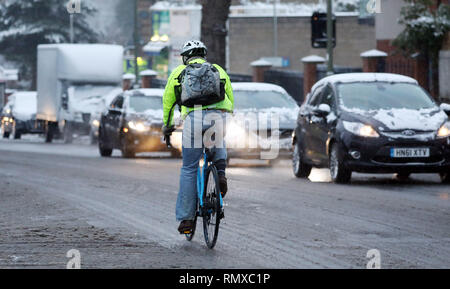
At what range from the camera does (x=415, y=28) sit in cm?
3372

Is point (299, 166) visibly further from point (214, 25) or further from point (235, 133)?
point (214, 25)

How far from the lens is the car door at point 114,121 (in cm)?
2809

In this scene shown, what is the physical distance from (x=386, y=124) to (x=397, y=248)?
747cm

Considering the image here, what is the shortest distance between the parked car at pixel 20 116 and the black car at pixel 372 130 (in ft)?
102

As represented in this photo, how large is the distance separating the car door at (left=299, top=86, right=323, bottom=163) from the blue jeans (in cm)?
856

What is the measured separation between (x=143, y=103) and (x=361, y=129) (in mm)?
11374

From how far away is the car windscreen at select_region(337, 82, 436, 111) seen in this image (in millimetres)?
18453

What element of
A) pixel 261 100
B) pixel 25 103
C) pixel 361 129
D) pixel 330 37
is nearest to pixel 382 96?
pixel 361 129

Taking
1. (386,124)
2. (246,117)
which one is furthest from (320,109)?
(246,117)

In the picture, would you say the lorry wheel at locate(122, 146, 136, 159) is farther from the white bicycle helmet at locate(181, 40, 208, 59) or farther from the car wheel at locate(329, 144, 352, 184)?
the white bicycle helmet at locate(181, 40, 208, 59)

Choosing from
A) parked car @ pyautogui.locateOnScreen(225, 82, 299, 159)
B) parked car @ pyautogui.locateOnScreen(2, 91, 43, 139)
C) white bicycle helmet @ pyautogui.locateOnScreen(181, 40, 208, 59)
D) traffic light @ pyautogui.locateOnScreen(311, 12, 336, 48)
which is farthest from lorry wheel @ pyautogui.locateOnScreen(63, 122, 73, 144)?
white bicycle helmet @ pyautogui.locateOnScreen(181, 40, 208, 59)

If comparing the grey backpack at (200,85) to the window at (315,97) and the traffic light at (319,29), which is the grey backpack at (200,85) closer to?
the window at (315,97)

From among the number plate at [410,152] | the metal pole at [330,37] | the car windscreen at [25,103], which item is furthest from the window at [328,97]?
the car windscreen at [25,103]
